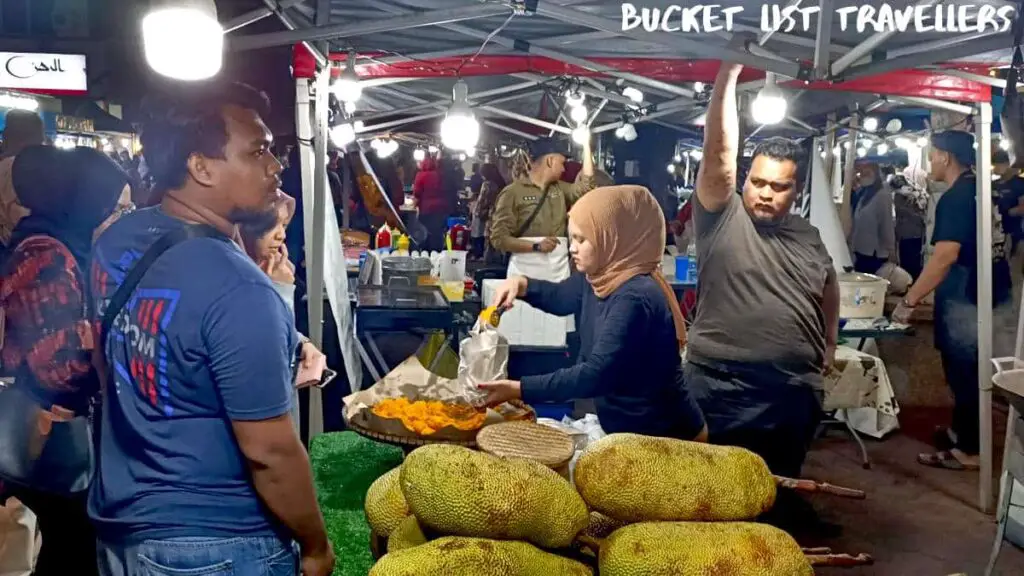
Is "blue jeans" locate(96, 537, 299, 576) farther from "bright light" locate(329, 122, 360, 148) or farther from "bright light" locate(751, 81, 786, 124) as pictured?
"bright light" locate(329, 122, 360, 148)

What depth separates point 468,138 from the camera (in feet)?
20.3

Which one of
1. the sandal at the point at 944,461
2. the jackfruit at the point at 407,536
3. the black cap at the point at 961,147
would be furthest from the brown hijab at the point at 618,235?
the sandal at the point at 944,461

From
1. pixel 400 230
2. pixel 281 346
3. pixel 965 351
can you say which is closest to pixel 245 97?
pixel 281 346

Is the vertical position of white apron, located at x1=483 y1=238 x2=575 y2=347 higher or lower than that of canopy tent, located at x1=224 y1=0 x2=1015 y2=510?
lower

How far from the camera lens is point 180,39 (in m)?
2.38

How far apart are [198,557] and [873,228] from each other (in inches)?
326

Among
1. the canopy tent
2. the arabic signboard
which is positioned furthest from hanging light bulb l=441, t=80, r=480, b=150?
the arabic signboard

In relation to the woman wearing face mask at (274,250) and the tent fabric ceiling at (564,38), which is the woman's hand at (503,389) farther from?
the tent fabric ceiling at (564,38)

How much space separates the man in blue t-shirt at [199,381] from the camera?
1505mm

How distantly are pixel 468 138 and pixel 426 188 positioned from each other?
4908mm

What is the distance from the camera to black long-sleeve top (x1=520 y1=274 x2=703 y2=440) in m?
2.29

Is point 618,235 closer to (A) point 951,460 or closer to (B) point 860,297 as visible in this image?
(B) point 860,297

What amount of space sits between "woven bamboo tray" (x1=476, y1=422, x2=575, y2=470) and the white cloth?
4.23 meters

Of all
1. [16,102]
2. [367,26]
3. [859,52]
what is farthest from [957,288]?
[16,102]
